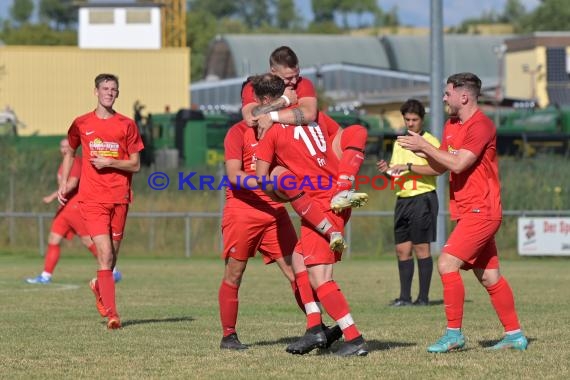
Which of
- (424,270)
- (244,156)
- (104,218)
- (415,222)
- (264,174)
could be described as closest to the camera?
(264,174)

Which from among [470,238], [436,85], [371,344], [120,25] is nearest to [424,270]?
[371,344]

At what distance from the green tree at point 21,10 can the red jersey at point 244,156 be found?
554 ft

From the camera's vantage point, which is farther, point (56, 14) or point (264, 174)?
point (56, 14)

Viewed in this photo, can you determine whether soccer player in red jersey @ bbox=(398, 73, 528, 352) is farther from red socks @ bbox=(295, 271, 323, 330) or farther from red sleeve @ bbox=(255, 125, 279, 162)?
red sleeve @ bbox=(255, 125, 279, 162)

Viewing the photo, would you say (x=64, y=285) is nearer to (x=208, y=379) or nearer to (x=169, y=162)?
(x=208, y=379)

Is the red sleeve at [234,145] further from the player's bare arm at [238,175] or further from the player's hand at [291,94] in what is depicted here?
the player's hand at [291,94]

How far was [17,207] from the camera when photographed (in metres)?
28.8

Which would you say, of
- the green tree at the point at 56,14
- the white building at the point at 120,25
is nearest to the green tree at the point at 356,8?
the green tree at the point at 56,14

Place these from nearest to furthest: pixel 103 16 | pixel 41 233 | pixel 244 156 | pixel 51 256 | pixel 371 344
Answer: pixel 244 156 → pixel 371 344 → pixel 51 256 → pixel 41 233 → pixel 103 16

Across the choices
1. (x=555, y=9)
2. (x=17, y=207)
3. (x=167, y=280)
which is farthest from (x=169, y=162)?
(x=555, y=9)

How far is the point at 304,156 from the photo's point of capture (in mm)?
9141

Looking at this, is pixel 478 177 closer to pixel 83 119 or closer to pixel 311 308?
pixel 311 308

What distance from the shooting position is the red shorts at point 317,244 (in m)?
9.17

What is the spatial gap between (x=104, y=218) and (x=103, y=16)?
74.4m
